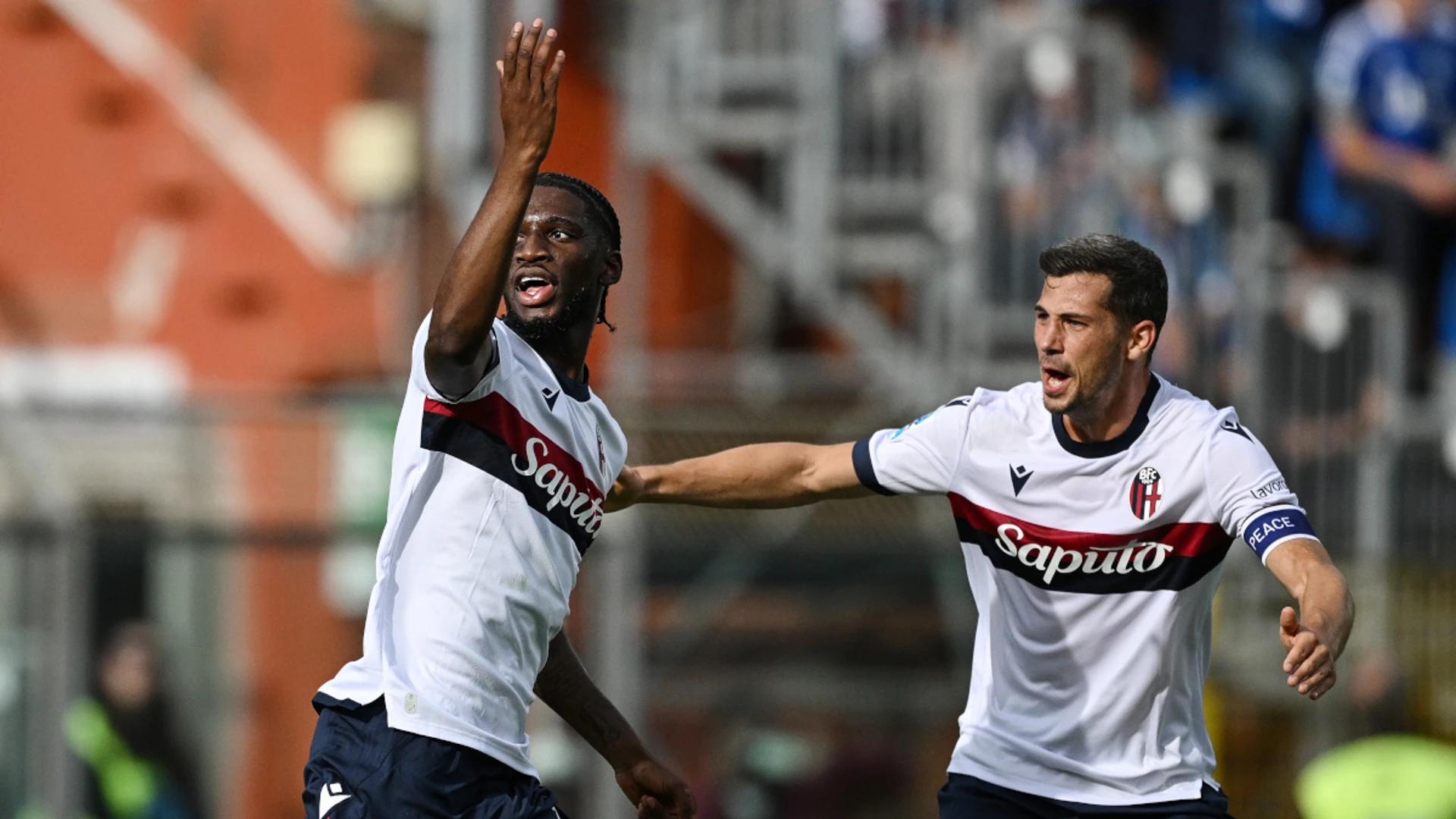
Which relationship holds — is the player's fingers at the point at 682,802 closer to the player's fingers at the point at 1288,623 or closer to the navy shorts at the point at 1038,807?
the navy shorts at the point at 1038,807

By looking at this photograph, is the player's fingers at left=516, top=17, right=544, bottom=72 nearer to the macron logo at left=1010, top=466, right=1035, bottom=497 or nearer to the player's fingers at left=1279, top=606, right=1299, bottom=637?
the macron logo at left=1010, top=466, right=1035, bottom=497

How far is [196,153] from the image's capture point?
47.5 feet

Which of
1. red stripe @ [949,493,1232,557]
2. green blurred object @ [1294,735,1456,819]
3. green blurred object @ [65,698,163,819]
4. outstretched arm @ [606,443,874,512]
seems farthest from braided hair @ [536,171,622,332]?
green blurred object @ [1294,735,1456,819]

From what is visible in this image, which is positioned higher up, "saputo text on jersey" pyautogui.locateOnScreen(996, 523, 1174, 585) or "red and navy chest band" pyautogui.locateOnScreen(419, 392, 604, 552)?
"red and navy chest band" pyautogui.locateOnScreen(419, 392, 604, 552)

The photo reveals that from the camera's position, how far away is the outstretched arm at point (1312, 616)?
412 centimetres

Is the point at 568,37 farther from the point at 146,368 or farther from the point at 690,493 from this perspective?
the point at 690,493

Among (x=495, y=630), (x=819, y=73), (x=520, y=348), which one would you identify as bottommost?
(x=495, y=630)

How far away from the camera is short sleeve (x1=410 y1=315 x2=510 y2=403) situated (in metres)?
4.22

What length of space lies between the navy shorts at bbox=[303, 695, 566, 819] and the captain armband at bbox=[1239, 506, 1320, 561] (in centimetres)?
175

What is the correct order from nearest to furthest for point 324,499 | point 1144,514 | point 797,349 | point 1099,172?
point 1144,514, point 324,499, point 1099,172, point 797,349

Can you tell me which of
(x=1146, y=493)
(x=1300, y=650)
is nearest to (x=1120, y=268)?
(x=1146, y=493)

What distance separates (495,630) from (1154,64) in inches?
339

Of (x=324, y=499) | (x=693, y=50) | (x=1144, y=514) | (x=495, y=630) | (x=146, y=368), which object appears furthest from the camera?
(x=146, y=368)

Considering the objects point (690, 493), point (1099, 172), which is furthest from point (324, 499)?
point (690, 493)
